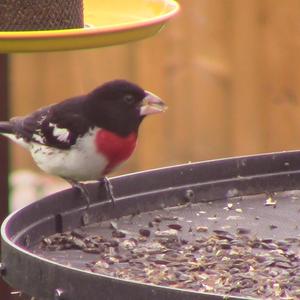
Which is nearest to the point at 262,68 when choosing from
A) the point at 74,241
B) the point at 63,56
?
the point at 63,56

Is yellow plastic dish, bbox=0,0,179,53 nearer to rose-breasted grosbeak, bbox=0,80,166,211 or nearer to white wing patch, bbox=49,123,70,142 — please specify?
rose-breasted grosbeak, bbox=0,80,166,211

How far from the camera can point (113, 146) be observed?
4.84 meters

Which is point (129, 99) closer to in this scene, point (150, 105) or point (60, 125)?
point (150, 105)

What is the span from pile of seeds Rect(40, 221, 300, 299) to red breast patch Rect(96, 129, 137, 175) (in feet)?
3.58

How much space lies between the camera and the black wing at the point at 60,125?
15.9 feet

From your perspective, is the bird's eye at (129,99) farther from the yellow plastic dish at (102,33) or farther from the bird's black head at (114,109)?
the yellow plastic dish at (102,33)

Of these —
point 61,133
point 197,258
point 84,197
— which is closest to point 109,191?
point 84,197

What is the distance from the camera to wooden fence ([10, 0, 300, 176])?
732 cm

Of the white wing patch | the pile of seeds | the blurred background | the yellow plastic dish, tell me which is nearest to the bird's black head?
the white wing patch

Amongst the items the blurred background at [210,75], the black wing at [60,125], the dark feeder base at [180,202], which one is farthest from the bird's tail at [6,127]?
the blurred background at [210,75]

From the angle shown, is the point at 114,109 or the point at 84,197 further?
the point at 114,109

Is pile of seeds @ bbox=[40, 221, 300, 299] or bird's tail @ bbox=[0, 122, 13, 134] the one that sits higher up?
pile of seeds @ bbox=[40, 221, 300, 299]

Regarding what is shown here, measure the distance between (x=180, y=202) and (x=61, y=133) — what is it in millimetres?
1121

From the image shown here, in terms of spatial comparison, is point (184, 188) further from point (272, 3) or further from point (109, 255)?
point (272, 3)
